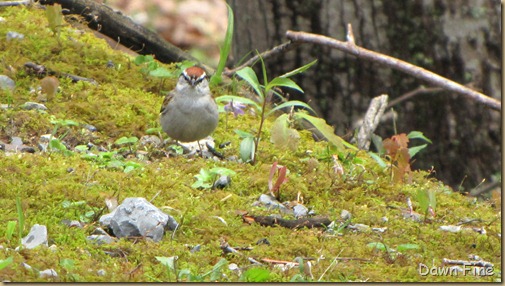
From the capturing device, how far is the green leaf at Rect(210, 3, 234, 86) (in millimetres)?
5164

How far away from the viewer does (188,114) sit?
501 centimetres

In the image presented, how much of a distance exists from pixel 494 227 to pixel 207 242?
146 cm

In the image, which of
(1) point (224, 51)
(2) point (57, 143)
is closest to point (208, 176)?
(2) point (57, 143)

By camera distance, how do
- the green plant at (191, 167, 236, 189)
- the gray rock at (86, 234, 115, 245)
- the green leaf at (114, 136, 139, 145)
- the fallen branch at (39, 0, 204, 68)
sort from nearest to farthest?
1. the gray rock at (86, 234, 115, 245)
2. the green plant at (191, 167, 236, 189)
3. the green leaf at (114, 136, 139, 145)
4. the fallen branch at (39, 0, 204, 68)

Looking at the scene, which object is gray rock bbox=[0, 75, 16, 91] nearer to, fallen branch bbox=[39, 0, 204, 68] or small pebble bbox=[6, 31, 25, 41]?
small pebble bbox=[6, 31, 25, 41]

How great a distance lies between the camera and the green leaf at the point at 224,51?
516 centimetres

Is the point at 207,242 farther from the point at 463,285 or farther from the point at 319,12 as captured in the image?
the point at 319,12

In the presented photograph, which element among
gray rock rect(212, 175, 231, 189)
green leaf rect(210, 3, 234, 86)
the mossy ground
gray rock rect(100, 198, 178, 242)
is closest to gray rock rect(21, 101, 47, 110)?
the mossy ground

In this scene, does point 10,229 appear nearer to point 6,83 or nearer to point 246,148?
point 246,148

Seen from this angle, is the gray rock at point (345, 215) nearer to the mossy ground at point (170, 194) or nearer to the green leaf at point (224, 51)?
the mossy ground at point (170, 194)

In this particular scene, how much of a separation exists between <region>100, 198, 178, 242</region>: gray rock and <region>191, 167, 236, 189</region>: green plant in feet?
2.23

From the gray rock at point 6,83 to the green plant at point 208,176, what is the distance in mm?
1614

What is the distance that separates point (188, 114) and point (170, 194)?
120 centimetres

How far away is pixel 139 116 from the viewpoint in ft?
17.0
